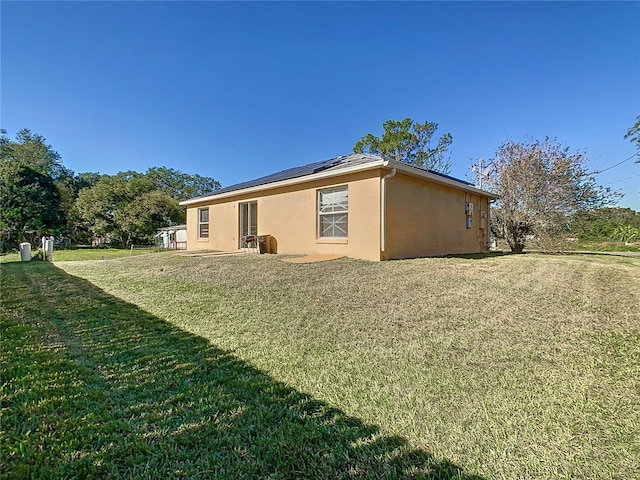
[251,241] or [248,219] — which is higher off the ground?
[248,219]

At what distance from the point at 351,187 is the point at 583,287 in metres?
5.54

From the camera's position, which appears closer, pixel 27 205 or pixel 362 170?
pixel 362 170

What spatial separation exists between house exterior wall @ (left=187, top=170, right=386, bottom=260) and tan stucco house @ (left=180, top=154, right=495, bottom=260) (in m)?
0.03

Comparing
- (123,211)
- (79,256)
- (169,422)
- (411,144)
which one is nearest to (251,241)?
(169,422)

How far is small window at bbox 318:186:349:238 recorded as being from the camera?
921 cm

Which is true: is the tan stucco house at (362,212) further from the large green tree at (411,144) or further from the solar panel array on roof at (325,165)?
the large green tree at (411,144)

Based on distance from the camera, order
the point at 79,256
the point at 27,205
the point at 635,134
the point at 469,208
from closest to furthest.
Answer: the point at 469,208, the point at 79,256, the point at 635,134, the point at 27,205

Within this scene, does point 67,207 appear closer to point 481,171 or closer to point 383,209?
point 383,209

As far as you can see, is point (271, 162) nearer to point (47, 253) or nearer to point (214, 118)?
point (214, 118)

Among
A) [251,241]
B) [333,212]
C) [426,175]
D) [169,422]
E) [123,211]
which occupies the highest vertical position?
[123,211]

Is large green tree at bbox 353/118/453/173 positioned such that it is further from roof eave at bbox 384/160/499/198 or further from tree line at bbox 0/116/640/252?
roof eave at bbox 384/160/499/198

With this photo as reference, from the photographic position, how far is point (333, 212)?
31.1 ft

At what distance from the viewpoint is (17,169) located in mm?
23906

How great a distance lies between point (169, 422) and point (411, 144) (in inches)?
946
